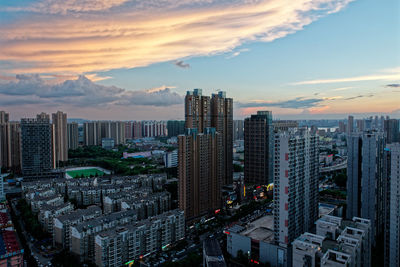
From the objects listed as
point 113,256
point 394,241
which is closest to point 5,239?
point 113,256

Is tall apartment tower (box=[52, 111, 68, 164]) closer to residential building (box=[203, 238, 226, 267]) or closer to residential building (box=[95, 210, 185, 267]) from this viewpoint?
residential building (box=[95, 210, 185, 267])

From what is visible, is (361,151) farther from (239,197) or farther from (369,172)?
(239,197)

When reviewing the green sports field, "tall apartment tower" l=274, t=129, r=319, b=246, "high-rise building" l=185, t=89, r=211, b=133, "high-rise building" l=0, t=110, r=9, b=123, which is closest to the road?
"tall apartment tower" l=274, t=129, r=319, b=246

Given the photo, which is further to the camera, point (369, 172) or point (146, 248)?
point (369, 172)

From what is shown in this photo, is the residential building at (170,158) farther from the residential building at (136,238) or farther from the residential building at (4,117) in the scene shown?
the residential building at (136,238)

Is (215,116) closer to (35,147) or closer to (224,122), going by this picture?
(224,122)
